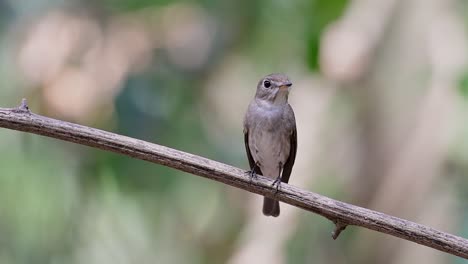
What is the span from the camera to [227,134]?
6566 millimetres

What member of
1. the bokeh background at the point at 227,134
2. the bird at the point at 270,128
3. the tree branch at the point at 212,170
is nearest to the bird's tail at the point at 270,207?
the bird at the point at 270,128

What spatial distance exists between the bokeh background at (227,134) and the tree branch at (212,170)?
5.70 feet

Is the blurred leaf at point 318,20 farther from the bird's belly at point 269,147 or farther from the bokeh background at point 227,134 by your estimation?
the bird's belly at point 269,147

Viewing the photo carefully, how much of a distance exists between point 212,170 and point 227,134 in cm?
298

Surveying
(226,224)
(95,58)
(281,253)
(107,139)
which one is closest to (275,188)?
(107,139)

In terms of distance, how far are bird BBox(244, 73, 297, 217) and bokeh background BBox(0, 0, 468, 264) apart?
26 centimetres

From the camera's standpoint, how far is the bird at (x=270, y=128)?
530 centimetres

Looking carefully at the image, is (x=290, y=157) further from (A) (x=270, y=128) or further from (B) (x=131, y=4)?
(B) (x=131, y=4)

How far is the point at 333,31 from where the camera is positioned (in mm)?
6207

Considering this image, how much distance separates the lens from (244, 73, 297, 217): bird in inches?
209

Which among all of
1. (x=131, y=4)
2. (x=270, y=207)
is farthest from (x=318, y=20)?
(x=131, y=4)

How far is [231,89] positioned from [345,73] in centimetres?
126

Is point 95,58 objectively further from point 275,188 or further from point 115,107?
point 275,188

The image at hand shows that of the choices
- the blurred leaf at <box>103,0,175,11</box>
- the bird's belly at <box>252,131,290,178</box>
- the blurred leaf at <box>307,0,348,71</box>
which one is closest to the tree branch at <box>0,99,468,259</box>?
the blurred leaf at <box>307,0,348,71</box>
